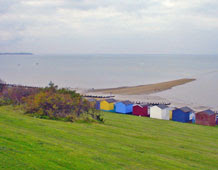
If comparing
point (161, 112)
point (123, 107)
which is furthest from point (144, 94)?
point (161, 112)

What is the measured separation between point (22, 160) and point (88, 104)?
20.0m

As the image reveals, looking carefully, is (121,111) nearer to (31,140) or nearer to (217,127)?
(217,127)

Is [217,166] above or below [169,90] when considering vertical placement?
below

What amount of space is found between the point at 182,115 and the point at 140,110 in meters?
6.71

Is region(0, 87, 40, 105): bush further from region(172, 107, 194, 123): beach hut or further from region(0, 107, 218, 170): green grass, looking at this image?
region(172, 107, 194, 123): beach hut

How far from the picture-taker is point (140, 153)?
57.2 ft

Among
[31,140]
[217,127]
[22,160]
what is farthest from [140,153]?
[217,127]

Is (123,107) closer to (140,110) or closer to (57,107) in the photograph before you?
(140,110)

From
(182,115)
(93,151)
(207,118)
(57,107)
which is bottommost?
(93,151)

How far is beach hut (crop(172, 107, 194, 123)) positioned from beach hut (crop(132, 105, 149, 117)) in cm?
465

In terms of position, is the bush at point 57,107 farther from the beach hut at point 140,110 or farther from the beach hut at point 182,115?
the beach hut at point 182,115

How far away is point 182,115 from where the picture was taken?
38562mm

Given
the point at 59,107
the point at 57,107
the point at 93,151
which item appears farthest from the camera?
the point at 59,107

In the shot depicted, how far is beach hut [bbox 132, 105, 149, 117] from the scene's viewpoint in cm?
4197
